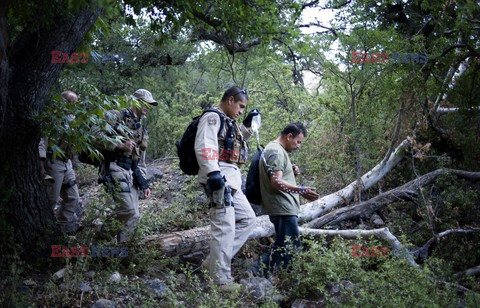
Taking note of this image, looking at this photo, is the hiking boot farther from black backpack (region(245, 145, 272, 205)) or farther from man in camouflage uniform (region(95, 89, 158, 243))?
black backpack (region(245, 145, 272, 205))

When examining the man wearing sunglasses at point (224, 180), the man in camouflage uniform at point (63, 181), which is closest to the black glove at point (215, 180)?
the man wearing sunglasses at point (224, 180)

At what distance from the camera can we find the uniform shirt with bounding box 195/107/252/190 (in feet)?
16.5

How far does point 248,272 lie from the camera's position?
19.3ft

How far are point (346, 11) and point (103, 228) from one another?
7.64 meters

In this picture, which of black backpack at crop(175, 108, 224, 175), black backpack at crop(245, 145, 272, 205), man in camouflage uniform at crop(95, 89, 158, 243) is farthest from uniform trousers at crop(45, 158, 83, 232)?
black backpack at crop(245, 145, 272, 205)

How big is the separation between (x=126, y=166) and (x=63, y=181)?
5.47 ft

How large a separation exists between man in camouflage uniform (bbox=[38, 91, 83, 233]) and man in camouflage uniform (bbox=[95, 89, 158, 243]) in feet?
3.21

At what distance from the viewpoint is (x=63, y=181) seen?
24.0ft

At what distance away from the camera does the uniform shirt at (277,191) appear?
5.92 m

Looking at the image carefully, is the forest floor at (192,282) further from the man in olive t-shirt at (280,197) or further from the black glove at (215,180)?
the black glove at (215,180)

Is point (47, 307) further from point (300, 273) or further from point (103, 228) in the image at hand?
point (300, 273)

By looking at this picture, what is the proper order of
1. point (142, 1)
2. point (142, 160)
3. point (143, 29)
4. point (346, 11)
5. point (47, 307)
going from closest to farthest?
point (47, 307) → point (142, 1) → point (142, 160) → point (346, 11) → point (143, 29)

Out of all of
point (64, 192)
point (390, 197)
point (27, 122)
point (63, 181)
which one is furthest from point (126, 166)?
point (390, 197)

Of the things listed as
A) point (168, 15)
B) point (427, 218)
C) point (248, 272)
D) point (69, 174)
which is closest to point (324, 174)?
point (427, 218)
